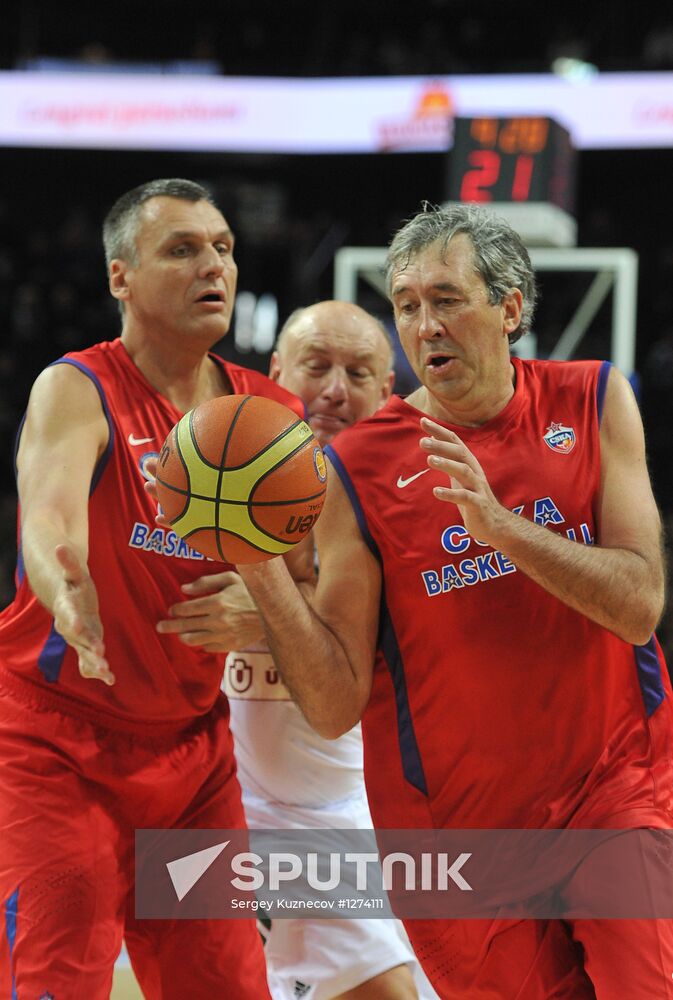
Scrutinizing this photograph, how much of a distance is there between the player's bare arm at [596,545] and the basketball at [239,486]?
1.10 feet

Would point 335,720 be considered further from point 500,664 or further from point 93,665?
point 93,665

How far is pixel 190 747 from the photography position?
3.52 metres

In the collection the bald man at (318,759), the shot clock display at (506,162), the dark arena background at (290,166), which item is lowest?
the bald man at (318,759)

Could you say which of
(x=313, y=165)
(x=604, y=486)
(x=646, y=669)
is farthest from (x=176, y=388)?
(x=313, y=165)

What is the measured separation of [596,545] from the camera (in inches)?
119

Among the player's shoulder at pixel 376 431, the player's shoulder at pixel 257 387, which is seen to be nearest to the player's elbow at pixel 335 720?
the player's shoulder at pixel 376 431

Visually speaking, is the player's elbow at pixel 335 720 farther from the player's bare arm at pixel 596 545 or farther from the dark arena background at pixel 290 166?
the dark arena background at pixel 290 166

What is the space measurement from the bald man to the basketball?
114 cm

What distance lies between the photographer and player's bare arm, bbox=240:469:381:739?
119 inches

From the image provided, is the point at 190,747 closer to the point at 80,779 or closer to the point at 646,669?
the point at 80,779

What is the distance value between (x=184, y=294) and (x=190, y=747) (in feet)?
4.36

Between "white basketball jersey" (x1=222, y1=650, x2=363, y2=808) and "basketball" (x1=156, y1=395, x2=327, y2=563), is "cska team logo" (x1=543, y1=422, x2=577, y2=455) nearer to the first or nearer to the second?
"basketball" (x1=156, y1=395, x2=327, y2=563)

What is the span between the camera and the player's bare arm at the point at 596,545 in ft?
9.04

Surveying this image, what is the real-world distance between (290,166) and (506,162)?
44.4ft
